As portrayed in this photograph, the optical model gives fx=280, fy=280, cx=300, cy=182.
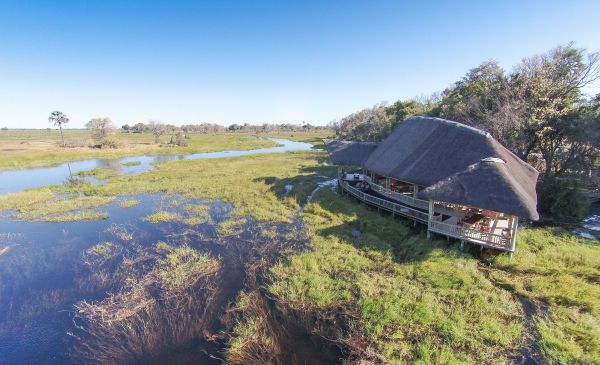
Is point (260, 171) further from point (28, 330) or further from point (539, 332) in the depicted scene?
point (539, 332)

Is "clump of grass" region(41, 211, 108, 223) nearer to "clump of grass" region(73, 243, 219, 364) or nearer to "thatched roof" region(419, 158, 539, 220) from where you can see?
"clump of grass" region(73, 243, 219, 364)

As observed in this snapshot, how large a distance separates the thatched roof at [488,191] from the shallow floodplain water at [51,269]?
523 inches

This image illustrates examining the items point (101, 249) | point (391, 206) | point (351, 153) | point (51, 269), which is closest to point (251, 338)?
point (101, 249)

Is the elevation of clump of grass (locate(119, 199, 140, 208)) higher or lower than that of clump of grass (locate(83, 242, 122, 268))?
higher

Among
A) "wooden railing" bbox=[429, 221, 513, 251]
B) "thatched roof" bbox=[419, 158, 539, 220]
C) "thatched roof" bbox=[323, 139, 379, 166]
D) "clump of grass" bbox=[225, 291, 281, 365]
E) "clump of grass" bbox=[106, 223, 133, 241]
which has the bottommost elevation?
"clump of grass" bbox=[225, 291, 281, 365]

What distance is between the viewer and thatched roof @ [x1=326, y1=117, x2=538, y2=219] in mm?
13750

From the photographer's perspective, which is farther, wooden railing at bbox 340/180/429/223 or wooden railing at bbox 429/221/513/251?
wooden railing at bbox 340/180/429/223

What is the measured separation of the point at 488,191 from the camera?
1395 centimetres

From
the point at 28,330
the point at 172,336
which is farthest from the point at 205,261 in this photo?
the point at 28,330

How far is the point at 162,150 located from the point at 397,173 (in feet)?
214

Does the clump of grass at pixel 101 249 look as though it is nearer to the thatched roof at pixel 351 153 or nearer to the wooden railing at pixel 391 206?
the wooden railing at pixel 391 206

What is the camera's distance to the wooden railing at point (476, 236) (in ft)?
45.8

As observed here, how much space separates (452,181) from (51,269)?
2187 cm

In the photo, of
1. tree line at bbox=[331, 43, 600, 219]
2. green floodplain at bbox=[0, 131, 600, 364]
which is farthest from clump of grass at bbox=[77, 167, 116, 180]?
tree line at bbox=[331, 43, 600, 219]
